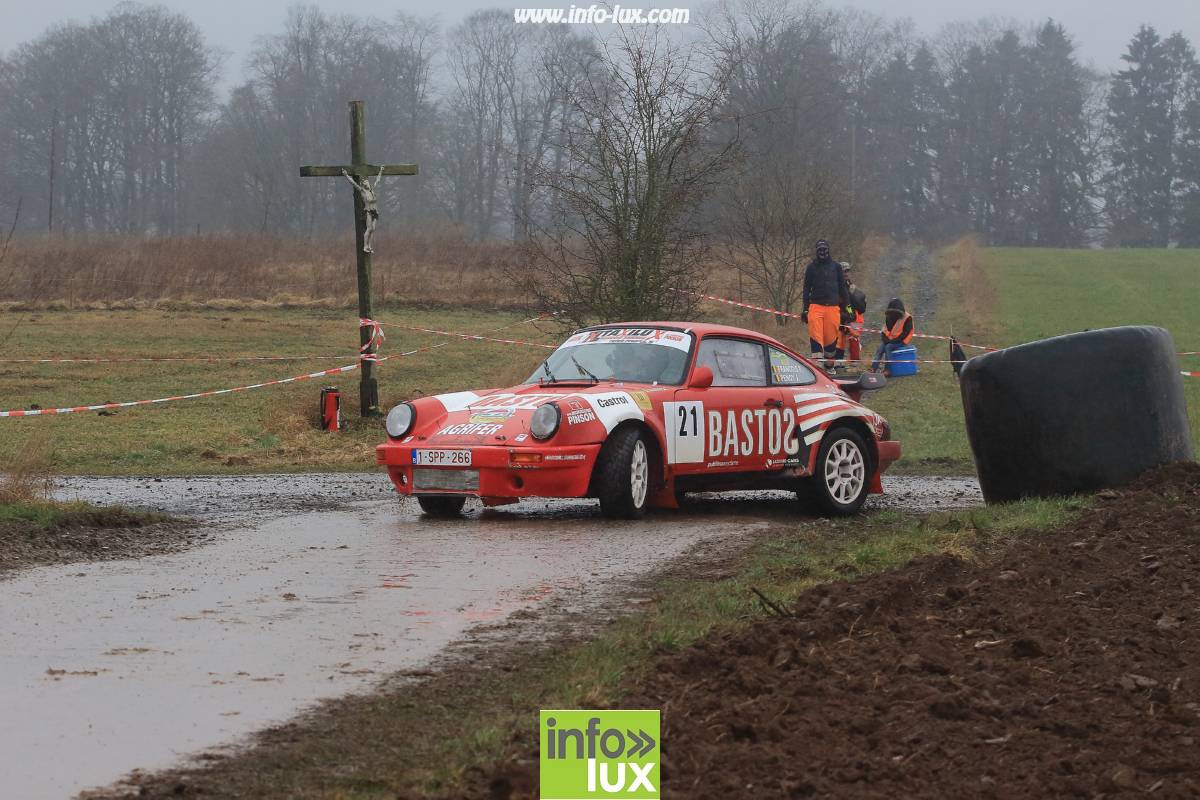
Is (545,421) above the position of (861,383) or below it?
below

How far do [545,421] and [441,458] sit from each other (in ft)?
2.71

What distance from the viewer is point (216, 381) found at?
93.1 feet

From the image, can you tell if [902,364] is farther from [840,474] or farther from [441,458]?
[441,458]

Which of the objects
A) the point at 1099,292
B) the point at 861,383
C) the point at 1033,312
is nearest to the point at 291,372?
the point at 861,383

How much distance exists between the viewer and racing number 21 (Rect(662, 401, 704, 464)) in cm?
1232

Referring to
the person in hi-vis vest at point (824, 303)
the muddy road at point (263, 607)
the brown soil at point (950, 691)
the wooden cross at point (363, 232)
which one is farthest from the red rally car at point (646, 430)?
the person in hi-vis vest at point (824, 303)

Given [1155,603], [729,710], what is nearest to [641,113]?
[1155,603]

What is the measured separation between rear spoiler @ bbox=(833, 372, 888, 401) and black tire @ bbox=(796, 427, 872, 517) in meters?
0.48

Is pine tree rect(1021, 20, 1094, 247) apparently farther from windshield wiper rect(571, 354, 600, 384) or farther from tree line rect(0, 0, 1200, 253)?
windshield wiper rect(571, 354, 600, 384)

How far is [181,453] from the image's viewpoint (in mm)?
19609

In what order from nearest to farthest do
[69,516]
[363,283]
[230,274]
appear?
[69,516] < [363,283] < [230,274]

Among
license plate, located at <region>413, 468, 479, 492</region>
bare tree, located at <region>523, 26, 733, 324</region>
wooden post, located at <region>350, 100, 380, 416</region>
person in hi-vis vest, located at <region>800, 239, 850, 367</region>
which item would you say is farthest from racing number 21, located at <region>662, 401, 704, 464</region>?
person in hi-vis vest, located at <region>800, 239, 850, 367</region>

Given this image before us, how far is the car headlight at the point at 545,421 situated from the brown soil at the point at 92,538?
235cm

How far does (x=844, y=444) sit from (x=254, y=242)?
1683 inches
